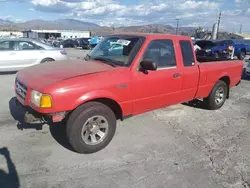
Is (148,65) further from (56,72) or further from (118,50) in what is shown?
(56,72)

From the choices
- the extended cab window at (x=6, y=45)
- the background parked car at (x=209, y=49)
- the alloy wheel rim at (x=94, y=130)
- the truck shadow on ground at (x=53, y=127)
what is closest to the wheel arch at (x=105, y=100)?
the alloy wheel rim at (x=94, y=130)

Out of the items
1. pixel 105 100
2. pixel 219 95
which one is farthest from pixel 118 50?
pixel 219 95

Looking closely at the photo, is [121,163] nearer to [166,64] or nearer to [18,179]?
[18,179]

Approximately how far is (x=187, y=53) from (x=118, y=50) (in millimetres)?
1491

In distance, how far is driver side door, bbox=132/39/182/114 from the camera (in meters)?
3.95

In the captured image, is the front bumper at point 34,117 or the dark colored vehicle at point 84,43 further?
the dark colored vehicle at point 84,43

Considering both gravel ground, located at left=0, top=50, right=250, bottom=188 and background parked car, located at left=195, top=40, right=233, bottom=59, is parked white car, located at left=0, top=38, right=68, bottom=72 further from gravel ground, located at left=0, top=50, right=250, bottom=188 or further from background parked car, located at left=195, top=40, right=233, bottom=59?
background parked car, located at left=195, top=40, right=233, bottom=59

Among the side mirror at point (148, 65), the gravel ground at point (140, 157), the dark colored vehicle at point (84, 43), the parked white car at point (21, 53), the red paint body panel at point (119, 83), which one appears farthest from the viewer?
the dark colored vehicle at point (84, 43)

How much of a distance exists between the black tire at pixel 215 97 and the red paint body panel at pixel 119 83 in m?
0.53

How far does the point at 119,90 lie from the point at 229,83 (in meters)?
3.73

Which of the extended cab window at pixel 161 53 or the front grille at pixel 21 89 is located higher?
the extended cab window at pixel 161 53

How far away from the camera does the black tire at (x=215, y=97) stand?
5.63 m

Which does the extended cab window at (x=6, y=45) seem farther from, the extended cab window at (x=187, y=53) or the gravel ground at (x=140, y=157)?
the extended cab window at (x=187, y=53)

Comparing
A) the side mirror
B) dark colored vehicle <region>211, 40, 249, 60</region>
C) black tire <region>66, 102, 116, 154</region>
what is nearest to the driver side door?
the side mirror
